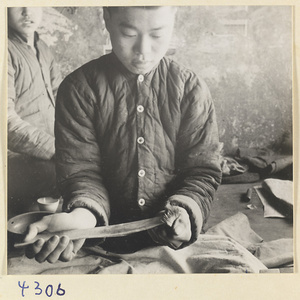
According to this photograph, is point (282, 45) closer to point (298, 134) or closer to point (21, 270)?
point (298, 134)

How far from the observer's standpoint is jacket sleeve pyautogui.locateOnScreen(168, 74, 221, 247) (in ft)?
4.30

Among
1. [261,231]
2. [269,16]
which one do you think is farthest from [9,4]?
[261,231]

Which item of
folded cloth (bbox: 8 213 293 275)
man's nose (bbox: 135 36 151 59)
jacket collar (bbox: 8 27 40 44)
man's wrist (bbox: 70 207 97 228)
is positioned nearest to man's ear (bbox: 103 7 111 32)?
man's nose (bbox: 135 36 151 59)

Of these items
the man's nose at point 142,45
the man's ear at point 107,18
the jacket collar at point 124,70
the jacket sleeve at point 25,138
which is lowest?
the jacket sleeve at point 25,138

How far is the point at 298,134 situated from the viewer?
1340mm

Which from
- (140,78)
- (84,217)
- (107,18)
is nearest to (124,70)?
(140,78)

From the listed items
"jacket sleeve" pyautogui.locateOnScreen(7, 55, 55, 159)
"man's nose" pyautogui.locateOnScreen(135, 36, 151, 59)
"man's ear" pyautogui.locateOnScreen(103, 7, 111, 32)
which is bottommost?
"jacket sleeve" pyautogui.locateOnScreen(7, 55, 55, 159)

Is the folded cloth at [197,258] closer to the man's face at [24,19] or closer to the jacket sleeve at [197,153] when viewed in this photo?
the jacket sleeve at [197,153]

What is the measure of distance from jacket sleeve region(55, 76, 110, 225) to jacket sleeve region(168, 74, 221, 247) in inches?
8.8

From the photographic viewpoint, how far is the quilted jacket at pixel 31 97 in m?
1.31

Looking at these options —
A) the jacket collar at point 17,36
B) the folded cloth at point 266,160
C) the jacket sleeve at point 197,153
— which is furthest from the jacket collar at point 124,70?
the folded cloth at point 266,160

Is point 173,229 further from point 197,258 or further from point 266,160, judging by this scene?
point 266,160

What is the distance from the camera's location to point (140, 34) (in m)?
1.31

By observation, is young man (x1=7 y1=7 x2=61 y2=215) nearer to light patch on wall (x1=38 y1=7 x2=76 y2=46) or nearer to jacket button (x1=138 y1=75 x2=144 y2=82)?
light patch on wall (x1=38 y1=7 x2=76 y2=46)
